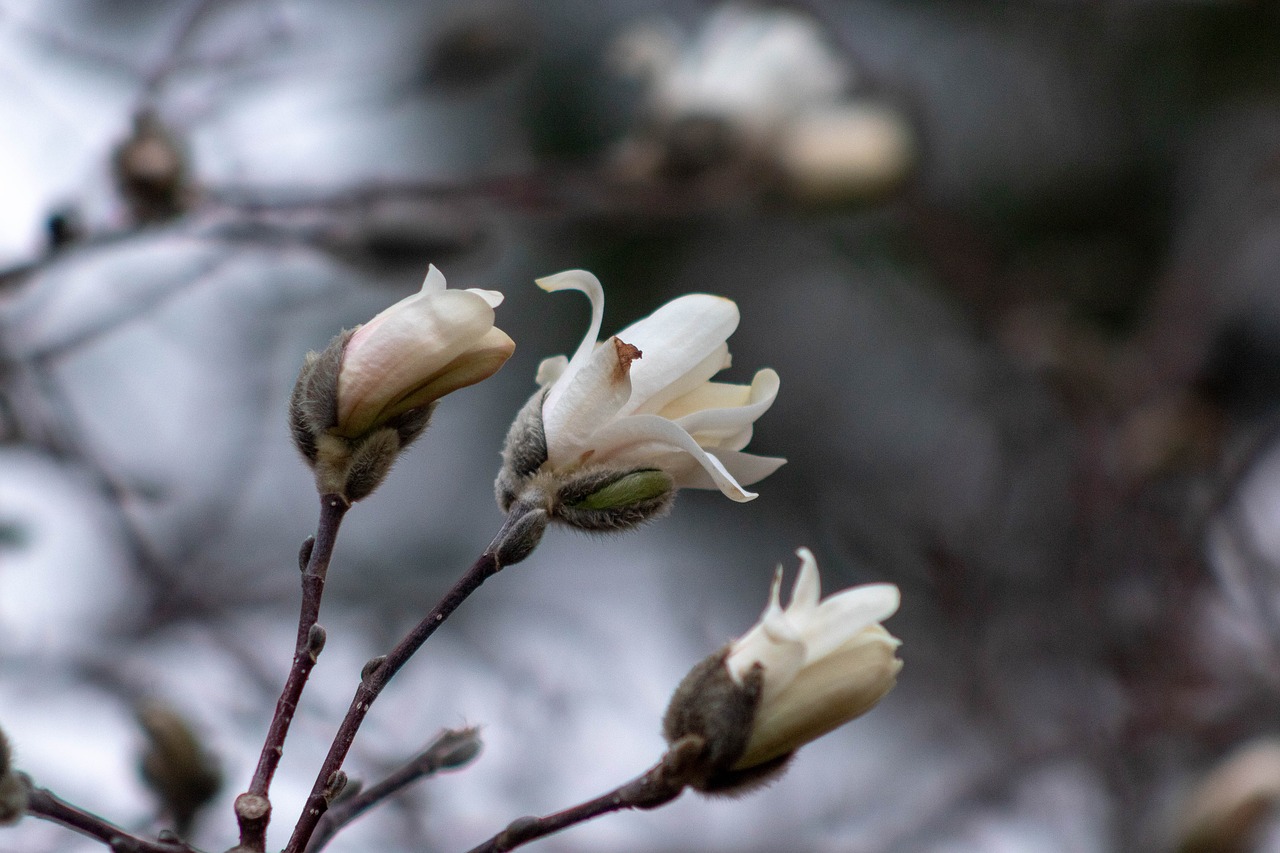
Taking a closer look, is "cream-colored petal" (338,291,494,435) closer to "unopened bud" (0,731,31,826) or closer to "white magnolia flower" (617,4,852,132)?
"unopened bud" (0,731,31,826)

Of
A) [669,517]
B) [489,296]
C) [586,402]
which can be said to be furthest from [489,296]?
Result: [669,517]

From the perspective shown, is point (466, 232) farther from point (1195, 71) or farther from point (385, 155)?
point (1195, 71)

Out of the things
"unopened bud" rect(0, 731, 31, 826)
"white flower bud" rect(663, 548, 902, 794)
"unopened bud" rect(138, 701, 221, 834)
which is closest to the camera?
"unopened bud" rect(0, 731, 31, 826)

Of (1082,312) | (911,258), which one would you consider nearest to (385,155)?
(911,258)

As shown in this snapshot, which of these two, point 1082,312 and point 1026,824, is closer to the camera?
point 1026,824

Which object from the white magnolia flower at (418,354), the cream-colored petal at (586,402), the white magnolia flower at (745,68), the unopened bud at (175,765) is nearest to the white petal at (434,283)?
the white magnolia flower at (418,354)

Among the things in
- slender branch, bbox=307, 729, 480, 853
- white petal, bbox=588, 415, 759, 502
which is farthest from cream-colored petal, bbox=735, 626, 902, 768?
slender branch, bbox=307, 729, 480, 853

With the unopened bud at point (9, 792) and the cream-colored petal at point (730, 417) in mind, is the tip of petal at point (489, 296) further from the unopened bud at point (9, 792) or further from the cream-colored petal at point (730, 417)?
the unopened bud at point (9, 792)
